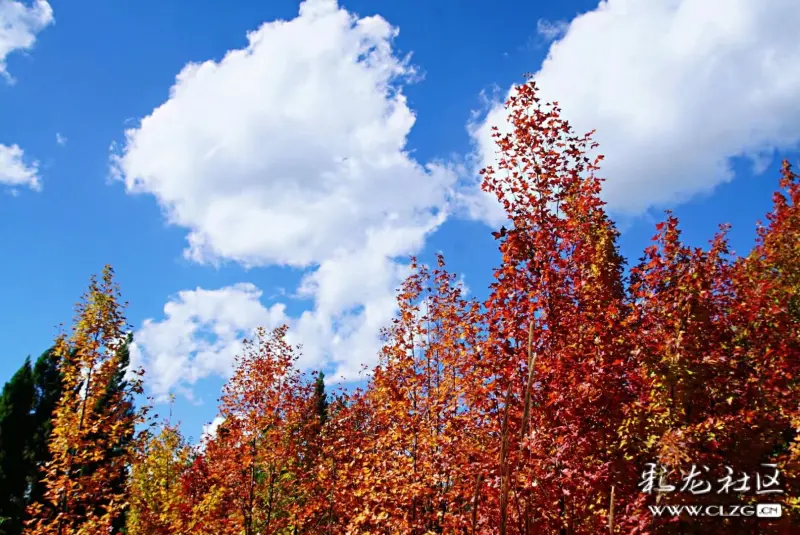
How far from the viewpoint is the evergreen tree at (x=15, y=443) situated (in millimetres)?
23711

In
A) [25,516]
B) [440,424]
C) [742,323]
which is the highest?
[742,323]

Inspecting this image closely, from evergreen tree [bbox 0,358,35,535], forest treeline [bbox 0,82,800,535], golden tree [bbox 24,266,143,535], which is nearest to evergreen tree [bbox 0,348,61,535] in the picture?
evergreen tree [bbox 0,358,35,535]

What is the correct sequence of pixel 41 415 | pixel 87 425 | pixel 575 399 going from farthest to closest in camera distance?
1. pixel 41 415
2. pixel 87 425
3. pixel 575 399

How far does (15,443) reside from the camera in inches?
1011

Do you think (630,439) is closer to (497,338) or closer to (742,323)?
(497,338)

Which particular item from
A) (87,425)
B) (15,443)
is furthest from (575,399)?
(15,443)

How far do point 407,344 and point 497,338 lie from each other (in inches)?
179

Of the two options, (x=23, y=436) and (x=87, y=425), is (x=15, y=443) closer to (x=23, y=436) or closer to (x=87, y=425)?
(x=23, y=436)

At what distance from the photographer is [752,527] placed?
225 inches

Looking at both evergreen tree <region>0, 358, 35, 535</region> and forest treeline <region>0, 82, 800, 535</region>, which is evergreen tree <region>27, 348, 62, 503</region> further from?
forest treeline <region>0, 82, 800, 535</region>

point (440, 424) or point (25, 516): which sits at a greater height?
point (440, 424)

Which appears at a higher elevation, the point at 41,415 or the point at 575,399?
the point at 41,415

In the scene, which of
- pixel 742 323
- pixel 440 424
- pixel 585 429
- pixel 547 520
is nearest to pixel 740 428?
pixel 585 429

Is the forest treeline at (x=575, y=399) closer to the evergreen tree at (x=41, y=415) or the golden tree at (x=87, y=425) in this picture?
the golden tree at (x=87, y=425)
